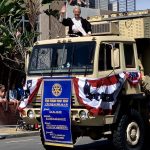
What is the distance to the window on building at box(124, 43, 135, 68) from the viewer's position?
35.7 feet

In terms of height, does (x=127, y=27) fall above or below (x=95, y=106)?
above

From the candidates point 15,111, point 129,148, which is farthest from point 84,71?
point 15,111

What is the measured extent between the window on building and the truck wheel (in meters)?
0.99

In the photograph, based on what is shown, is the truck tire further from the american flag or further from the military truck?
the american flag

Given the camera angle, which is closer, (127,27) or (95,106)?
(95,106)

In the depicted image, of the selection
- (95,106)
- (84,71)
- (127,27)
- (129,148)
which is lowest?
(129,148)

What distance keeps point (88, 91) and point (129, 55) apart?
146 cm

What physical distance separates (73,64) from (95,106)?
3.44 ft

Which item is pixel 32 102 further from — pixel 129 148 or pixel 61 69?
pixel 129 148

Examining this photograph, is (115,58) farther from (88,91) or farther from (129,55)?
Result: (88,91)

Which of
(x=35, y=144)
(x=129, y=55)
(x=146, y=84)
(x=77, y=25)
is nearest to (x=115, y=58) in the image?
(x=129, y=55)

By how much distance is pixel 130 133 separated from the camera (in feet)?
35.4

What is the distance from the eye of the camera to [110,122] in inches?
403

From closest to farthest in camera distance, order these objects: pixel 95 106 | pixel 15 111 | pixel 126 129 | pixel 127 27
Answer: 1. pixel 95 106
2. pixel 126 129
3. pixel 127 27
4. pixel 15 111
